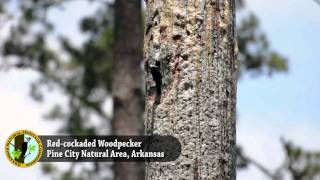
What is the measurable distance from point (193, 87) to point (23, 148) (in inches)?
68.4

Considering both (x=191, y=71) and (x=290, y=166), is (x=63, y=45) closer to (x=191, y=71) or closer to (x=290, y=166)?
(x=290, y=166)

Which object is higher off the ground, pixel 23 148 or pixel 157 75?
pixel 157 75

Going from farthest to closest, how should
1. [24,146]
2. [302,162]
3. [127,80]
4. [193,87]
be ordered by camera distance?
[302,162] < [127,80] < [24,146] < [193,87]

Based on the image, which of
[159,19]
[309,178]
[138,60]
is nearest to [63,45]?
[309,178]

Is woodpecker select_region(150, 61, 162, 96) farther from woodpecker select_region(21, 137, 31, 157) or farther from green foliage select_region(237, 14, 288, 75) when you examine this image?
green foliage select_region(237, 14, 288, 75)

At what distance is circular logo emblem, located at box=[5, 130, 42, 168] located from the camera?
3188 mm

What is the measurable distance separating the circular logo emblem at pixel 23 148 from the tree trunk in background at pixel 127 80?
247cm

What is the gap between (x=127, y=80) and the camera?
6.17m

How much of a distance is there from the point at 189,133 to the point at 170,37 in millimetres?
259

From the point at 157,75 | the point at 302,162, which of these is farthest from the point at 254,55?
the point at 157,75

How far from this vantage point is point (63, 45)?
12.7 meters

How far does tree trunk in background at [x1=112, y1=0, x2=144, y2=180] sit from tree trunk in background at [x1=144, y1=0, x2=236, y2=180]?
12.8 ft

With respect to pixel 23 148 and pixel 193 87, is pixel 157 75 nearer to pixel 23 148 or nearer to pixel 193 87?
pixel 193 87

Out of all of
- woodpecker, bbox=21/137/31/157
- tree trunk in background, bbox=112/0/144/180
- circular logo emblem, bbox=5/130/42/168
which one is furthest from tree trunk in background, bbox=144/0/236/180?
tree trunk in background, bbox=112/0/144/180
